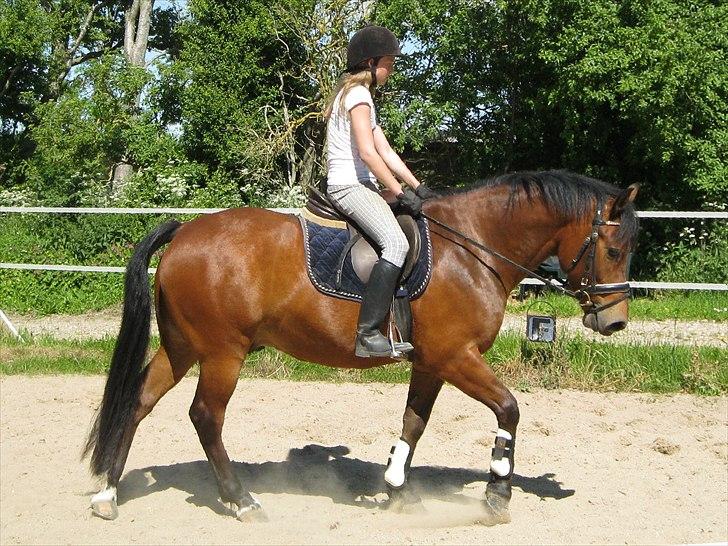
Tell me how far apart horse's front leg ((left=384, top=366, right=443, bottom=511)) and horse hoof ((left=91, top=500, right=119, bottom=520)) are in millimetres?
1741

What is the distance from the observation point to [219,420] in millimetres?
5180

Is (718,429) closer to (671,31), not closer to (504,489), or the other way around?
(504,489)

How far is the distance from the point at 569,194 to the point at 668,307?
24.1ft

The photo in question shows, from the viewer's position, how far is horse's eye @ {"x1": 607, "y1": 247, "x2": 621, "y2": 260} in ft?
16.2

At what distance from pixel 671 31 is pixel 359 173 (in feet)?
33.7

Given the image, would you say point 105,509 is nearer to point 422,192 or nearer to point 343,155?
point 343,155

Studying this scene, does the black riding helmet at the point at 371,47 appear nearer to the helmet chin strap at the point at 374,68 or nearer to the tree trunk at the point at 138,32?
the helmet chin strap at the point at 374,68

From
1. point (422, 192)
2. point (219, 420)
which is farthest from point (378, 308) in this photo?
point (219, 420)

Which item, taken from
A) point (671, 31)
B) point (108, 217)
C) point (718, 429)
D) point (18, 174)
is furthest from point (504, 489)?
point (18, 174)

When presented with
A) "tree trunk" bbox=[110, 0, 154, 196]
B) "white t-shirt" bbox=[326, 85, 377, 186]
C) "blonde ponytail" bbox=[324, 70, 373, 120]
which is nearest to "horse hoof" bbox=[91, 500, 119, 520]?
"white t-shirt" bbox=[326, 85, 377, 186]

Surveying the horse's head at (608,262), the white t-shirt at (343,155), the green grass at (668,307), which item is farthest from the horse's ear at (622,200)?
the green grass at (668,307)

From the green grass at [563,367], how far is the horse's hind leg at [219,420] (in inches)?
134

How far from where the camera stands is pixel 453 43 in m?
16.5

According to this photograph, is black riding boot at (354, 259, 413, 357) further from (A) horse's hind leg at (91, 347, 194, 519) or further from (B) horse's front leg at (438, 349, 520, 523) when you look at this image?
(A) horse's hind leg at (91, 347, 194, 519)
